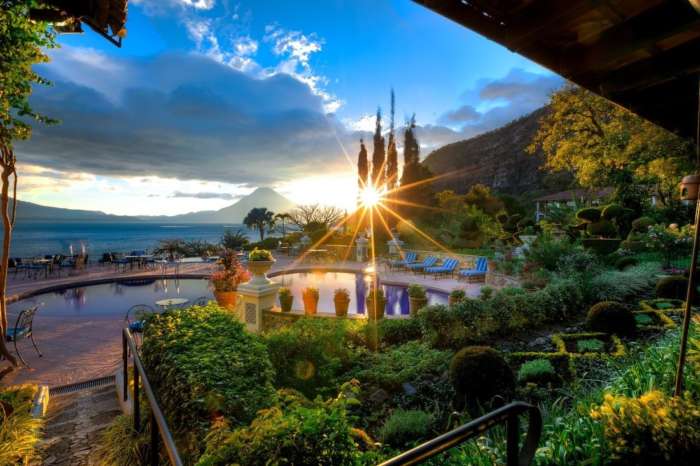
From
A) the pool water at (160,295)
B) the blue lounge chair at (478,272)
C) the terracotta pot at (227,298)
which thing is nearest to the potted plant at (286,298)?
the terracotta pot at (227,298)

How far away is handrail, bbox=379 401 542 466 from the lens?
3.55 ft

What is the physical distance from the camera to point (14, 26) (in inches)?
150

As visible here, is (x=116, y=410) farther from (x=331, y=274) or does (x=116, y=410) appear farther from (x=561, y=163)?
(x=561, y=163)

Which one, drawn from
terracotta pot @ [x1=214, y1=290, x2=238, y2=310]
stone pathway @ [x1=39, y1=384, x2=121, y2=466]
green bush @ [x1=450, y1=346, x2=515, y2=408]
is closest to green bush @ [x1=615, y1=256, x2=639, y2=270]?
green bush @ [x1=450, y1=346, x2=515, y2=408]

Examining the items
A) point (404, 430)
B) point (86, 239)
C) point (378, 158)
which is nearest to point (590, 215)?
point (404, 430)

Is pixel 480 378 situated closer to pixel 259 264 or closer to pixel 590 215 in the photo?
pixel 259 264

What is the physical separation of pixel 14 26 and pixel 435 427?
6.41m

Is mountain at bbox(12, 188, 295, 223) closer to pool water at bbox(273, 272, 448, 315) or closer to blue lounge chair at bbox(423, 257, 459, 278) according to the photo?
pool water at bbox(273, 272, 448, 315)

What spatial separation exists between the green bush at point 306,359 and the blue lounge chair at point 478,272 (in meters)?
8.27

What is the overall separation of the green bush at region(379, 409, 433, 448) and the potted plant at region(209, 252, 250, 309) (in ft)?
16.0

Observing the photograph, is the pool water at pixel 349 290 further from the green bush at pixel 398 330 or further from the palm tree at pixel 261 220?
the palm tree at pixel 261 220

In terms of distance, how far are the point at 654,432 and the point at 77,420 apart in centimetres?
518

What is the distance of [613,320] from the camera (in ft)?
17.5

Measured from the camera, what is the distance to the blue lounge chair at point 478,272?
1166 cm
